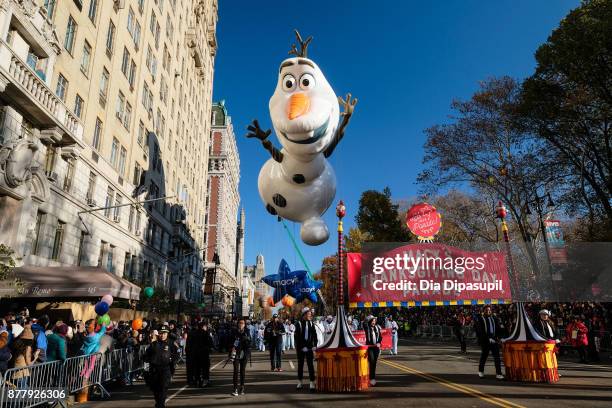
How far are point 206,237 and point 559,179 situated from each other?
5705 cm

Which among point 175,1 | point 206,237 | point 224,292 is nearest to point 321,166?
point 175,1

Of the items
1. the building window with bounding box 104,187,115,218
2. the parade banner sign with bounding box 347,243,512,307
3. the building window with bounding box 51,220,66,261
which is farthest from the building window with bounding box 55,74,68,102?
the parade banner sign with bounding box 347,243,512,307

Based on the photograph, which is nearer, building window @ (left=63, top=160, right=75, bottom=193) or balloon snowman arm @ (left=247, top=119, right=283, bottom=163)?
A: balloon snowman arm @ (left=247, top=119, right=283, bottom=163)

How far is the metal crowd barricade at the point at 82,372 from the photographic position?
8.63 m

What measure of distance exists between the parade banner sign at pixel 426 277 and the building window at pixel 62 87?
681 inches

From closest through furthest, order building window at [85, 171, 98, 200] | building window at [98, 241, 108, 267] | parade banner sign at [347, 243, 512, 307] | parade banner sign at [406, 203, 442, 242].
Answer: parade banner sign at [347, 243, 512, 307] < parade banner sign at [406, 203, 442, 242] < building window at [85, 171, 98, 200] < building window at [98, 241, 108, 267]

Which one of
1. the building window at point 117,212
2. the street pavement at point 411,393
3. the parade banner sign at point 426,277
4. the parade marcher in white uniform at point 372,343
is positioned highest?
the building window at point 117,212

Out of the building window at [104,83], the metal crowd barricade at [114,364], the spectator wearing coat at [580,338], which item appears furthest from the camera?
the building window at [104,83]

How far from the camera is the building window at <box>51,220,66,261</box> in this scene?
62.4 feet

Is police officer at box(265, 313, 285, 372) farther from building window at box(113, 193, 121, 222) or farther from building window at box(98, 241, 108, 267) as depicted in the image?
building window at box(113, 193, 121, 222)

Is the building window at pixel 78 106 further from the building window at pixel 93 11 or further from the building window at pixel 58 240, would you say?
the building window at pixel 58 240

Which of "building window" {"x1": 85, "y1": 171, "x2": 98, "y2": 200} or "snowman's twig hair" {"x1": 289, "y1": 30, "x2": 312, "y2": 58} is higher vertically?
"building window" {"x1": 85, "y1": 171, "x2": 98, "y2": 200}

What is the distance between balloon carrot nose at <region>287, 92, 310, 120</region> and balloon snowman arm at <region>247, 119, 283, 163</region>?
3.36 feet

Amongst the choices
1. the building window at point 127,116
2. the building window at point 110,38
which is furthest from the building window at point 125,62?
the building window at point 127,116
